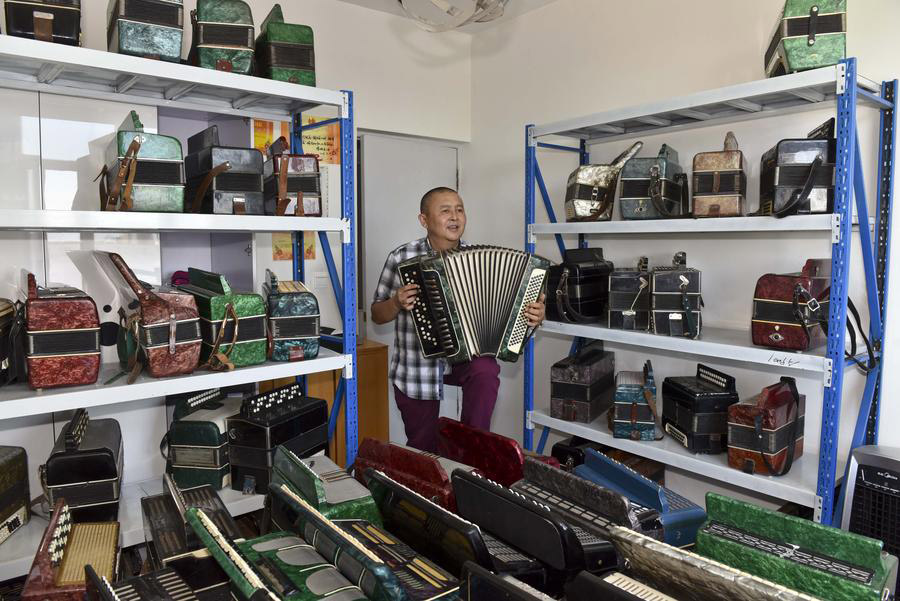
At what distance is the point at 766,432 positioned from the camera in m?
2.61

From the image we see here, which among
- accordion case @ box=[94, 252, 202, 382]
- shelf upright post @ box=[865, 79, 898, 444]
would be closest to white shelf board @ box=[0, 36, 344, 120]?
accordion case @ box=[94, 252, 202, 382]

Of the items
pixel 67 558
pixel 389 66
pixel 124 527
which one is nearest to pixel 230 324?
pixel 124 527

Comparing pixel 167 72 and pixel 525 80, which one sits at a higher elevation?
pixel 525 80

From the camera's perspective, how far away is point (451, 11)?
2740 mm

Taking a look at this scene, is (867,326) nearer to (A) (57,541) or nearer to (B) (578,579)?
(B) (578,579)

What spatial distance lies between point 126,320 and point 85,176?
1.09m

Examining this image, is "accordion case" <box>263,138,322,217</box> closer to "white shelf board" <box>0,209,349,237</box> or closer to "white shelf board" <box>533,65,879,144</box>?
"white shelf board" <box>0,209,349,237</box>

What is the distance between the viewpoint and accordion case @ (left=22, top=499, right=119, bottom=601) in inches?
48.7

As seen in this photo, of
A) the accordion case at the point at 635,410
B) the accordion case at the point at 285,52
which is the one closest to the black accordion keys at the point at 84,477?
the accordion case at the point at 285,52

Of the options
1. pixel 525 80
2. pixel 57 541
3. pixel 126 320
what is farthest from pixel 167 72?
pixel 525 80

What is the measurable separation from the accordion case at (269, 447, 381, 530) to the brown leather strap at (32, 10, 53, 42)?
1642mm

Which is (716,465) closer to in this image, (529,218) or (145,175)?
(529,218)

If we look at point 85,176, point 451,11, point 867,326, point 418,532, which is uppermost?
point 451,11

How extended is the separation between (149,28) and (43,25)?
1.06 feet
